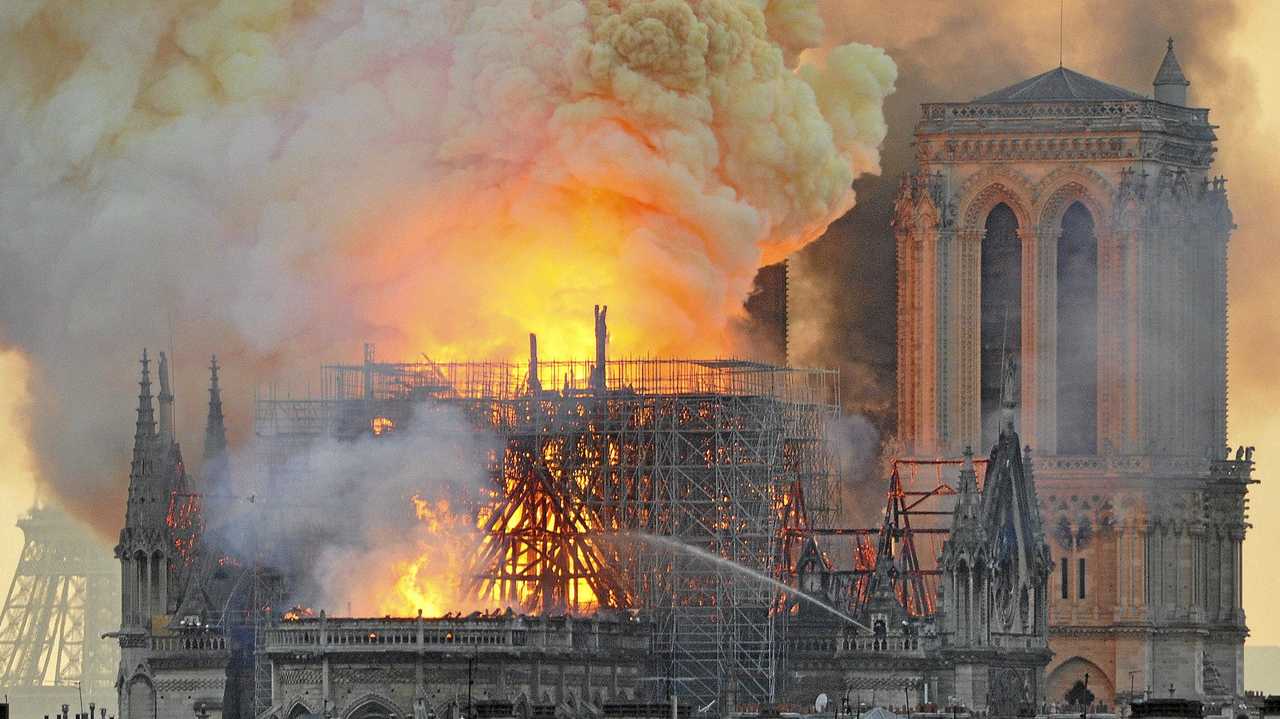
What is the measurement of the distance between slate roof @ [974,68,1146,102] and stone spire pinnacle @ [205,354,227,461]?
105 ft

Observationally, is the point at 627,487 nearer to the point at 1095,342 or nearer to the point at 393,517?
the point at 393,517

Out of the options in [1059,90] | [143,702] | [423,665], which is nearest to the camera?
[423,665]

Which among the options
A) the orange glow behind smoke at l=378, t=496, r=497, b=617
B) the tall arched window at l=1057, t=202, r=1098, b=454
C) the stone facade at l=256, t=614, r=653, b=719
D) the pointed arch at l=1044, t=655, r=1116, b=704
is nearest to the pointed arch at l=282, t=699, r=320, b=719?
the stone facade at l=256, t=614, r=653, b=719

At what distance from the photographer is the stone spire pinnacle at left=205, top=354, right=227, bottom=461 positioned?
152250 mm

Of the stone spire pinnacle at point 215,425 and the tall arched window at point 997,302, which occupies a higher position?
the tall arched window at point 997,302

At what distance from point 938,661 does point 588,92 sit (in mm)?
18620

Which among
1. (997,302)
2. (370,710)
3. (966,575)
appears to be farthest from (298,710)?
(997,302)

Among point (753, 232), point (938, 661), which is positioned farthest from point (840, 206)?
point (938, 661)

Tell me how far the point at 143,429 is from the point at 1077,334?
120 feet

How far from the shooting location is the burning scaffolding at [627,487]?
144m

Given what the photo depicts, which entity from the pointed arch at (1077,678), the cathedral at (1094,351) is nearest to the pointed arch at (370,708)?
the cathedral at (1094,351)

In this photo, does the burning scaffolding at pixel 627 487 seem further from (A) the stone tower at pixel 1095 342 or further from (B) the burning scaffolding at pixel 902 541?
(A) the stone tower at pixel 1095 342

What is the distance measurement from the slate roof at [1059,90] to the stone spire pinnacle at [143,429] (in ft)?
113

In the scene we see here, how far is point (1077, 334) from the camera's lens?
174 meters
